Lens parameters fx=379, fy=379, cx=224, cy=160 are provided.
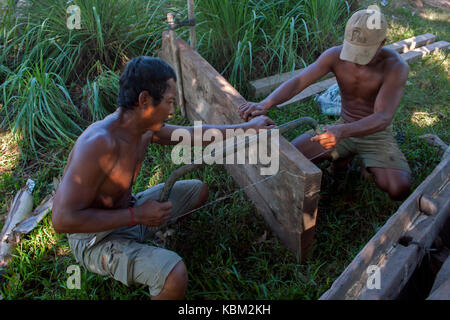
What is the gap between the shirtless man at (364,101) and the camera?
2.49 m

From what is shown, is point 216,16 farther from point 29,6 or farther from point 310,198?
point 310,198

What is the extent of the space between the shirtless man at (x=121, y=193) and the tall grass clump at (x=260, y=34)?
2.12m

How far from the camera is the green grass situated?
2.31 meters

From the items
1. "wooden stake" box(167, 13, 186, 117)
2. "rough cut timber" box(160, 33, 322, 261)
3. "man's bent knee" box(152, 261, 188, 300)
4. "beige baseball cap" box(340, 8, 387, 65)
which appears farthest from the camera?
"wooden stake" box(167, 13, 186, 117)

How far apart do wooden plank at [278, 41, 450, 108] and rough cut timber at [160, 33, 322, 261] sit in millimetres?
1011

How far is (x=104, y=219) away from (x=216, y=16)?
108 inches

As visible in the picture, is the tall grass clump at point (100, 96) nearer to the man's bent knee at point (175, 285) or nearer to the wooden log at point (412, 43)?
the man's bent knee at point (175, 285)

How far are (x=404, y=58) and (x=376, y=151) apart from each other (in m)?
2.46

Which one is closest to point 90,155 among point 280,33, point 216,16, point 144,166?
point 144,166

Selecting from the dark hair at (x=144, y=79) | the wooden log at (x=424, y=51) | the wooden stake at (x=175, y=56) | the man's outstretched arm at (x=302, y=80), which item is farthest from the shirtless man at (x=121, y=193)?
the wooden log at (x=424, y=51)

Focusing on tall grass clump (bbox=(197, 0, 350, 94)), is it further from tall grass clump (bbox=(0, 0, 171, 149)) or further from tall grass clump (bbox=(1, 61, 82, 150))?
tall grass clump (bbox=(1, 61, 82, 150))

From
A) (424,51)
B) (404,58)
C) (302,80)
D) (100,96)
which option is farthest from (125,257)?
(424,51)

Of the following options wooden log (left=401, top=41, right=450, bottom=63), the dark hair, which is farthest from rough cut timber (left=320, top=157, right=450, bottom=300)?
wooden log (left=401, top=41, right=450, bottom=63)
